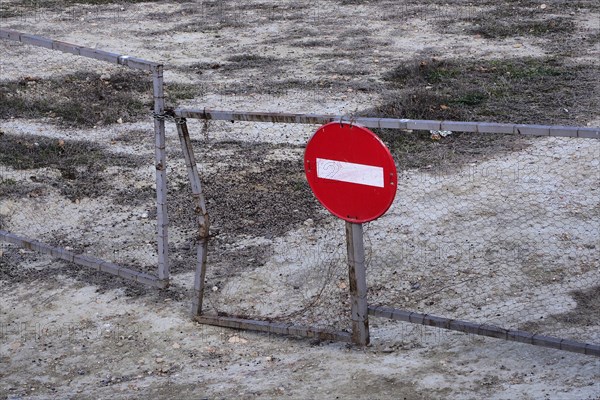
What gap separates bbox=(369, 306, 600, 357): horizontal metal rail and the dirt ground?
0.52ft

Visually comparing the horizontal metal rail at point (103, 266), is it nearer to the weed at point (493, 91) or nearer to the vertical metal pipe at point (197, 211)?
the vertical metal pipe at point (197, 211)

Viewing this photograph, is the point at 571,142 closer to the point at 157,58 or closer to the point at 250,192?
the point at 250,192

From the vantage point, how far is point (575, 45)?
10547mm

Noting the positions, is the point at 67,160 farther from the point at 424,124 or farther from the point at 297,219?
the point at 424,124

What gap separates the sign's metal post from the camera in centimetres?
460

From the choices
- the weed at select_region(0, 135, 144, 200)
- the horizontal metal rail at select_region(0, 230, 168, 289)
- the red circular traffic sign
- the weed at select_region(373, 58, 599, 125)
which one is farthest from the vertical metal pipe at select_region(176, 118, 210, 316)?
the weed at select_region(373, 58, 599, 125)

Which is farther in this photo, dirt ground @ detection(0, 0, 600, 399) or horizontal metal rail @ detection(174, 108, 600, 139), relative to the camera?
dirt ground @ detection(0, 0, 600, 399)

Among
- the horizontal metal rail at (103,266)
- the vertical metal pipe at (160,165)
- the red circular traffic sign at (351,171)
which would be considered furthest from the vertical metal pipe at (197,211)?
the red circular traffic sign at (351,171)

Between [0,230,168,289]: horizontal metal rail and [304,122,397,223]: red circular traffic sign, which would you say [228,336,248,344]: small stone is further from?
[304,122,397,223]: red circular traffic sign

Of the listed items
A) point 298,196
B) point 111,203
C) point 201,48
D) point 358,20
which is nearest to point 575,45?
point 358,20

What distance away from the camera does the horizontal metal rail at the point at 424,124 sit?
403 cm

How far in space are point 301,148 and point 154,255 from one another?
2001 mm

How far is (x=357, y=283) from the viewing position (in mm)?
4688

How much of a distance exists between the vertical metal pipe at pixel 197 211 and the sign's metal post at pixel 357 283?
2.97 feet
